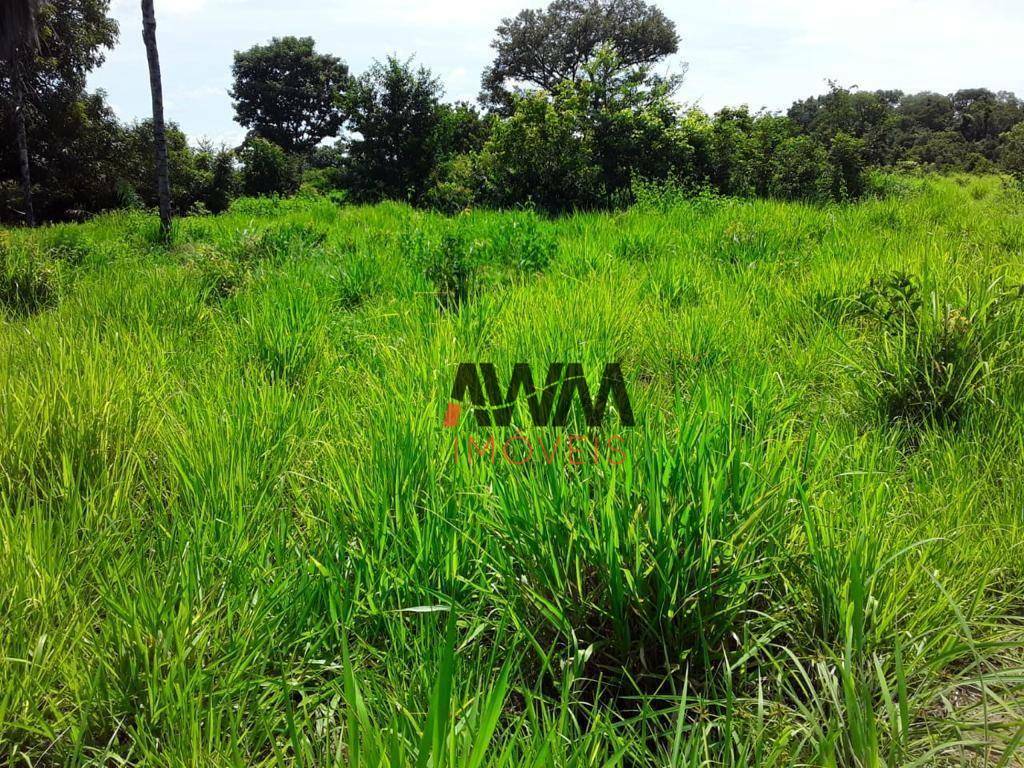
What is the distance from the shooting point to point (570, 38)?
2906 cm

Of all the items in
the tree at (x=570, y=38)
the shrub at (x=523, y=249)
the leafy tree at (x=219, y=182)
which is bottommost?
the shrub at (x=523, y=249)

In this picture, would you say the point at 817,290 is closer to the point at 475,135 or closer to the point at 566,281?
the point at 566,281

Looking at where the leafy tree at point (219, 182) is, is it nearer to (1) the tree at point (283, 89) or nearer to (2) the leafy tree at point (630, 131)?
(2) the leafy tree at point (630, 131)

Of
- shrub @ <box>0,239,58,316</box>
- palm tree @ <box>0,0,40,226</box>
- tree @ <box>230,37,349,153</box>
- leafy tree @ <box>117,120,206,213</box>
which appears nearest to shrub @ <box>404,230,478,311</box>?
shrub @ <box>0,239,58,316</box>

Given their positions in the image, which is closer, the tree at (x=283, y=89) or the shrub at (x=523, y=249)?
the shrub at (x=523, y=249)

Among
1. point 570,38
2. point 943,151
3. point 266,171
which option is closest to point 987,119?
point 943,151

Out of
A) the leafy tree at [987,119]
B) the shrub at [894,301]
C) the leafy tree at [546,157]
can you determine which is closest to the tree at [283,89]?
the leafy tree at [546,157]

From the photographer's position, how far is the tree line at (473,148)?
9898 millimetres

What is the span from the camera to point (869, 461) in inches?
67.4

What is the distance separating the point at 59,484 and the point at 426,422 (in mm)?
1175

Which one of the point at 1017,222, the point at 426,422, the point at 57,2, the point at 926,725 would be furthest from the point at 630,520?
the point at 57,2

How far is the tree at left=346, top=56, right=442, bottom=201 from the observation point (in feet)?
40.5

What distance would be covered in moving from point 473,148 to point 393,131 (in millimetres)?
2566

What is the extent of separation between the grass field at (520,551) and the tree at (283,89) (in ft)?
138
